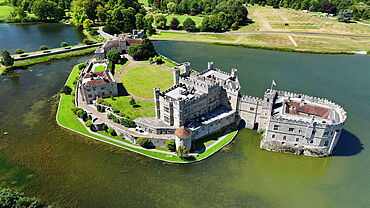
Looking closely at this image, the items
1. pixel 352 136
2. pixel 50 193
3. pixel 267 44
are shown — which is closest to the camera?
pixel 50 193

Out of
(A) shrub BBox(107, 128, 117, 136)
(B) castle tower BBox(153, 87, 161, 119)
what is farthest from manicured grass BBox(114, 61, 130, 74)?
(B) castle tower BBox(153, 87, 161, 119)

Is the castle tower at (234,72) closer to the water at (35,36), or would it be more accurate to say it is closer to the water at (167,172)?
the water at (167,172)

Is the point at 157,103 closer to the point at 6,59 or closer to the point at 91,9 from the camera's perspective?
the point at 6,59

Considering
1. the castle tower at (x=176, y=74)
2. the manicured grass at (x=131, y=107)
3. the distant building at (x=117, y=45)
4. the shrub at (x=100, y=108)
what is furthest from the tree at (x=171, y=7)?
the shrub at (x=100, y=108)

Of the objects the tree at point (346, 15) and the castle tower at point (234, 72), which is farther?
the tree at point (346, 15)

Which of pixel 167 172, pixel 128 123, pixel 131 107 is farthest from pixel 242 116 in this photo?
pixel 131 107

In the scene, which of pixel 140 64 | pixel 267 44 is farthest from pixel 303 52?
pixel 140 64

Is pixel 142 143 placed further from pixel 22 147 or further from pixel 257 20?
pixel 257 20

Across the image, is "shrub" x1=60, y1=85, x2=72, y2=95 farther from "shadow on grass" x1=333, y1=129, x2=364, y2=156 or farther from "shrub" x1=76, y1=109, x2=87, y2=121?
"shadow on grass" x1=333, y1=129, x2=364, y2=156
